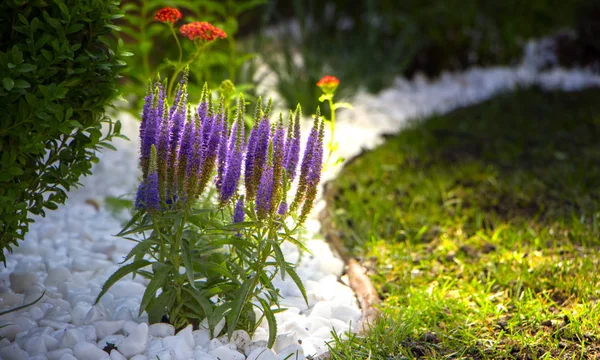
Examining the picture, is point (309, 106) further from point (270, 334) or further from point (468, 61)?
point (270, 334)

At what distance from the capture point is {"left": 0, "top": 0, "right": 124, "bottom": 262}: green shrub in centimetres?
190

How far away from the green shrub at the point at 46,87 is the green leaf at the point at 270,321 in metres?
0.75

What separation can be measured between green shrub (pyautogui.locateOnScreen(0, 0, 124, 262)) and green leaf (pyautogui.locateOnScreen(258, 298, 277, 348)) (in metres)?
0.75

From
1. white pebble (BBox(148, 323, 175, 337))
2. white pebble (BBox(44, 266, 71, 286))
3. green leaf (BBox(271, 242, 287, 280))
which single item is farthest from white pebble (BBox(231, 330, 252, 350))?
white pebble (BBox(44, 266, 71, 286))

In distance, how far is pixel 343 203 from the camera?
362 centimetres

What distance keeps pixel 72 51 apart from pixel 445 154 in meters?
2.79

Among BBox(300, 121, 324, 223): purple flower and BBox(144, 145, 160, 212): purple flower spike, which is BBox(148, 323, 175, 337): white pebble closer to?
BBox(144, 145, 160, 212): purple flower spike

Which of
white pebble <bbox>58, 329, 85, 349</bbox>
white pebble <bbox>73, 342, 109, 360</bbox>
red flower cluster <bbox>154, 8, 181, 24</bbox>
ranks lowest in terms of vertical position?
white pebble <bbox>73, 342, 109, 360</bbox>

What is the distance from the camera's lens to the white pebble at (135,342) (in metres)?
2.02

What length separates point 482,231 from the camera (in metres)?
3.19

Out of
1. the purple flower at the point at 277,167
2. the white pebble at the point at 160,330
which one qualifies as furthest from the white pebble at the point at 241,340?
the purple flower at the point at 277,167

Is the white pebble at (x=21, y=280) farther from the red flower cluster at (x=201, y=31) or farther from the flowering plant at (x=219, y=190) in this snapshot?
the red flower cluster at (x=201, y=31)

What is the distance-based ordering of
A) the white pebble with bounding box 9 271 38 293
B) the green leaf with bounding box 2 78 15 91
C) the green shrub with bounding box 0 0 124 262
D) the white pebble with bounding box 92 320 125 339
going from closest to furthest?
the green leaf with bounding box 2 78 15 91 → the green shrub with bounding box 0 0 124 262 → the white pebble with bounding box 92 320 125 339 → the white pebble with bounding box 9 271 38 293

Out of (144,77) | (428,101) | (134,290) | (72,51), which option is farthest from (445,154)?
(72,51)
